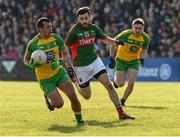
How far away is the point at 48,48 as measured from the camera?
13.8m

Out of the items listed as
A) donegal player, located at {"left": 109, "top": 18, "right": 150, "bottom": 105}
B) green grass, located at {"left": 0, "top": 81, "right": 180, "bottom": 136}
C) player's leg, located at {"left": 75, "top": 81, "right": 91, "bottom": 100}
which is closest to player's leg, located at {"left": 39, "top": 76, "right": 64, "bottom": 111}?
green grass, located at {"left": 0, "top": 81, "right": 180, "bottom": 136}

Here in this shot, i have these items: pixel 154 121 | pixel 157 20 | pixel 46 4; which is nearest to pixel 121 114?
pixel 154 121


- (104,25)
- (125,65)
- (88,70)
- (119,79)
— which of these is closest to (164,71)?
(104,25)

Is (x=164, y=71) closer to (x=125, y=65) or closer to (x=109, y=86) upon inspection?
(x=125, y=65)

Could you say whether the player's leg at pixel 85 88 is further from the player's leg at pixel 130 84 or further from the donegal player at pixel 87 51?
the player's leg at pixel 130 84

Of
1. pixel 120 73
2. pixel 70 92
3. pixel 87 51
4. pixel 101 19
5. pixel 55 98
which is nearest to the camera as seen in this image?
pixel 70 92

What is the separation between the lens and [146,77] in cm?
3438

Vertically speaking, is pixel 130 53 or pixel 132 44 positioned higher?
pixel 132 44

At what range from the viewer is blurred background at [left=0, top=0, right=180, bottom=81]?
34.4m

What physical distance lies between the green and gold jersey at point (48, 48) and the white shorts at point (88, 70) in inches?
53.2

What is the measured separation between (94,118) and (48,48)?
2180 mm

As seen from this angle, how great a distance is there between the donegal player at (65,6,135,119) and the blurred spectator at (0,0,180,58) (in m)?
20.0

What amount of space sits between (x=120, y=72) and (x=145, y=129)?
6406mm

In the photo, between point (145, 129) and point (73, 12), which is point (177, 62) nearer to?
point (73, 12)
